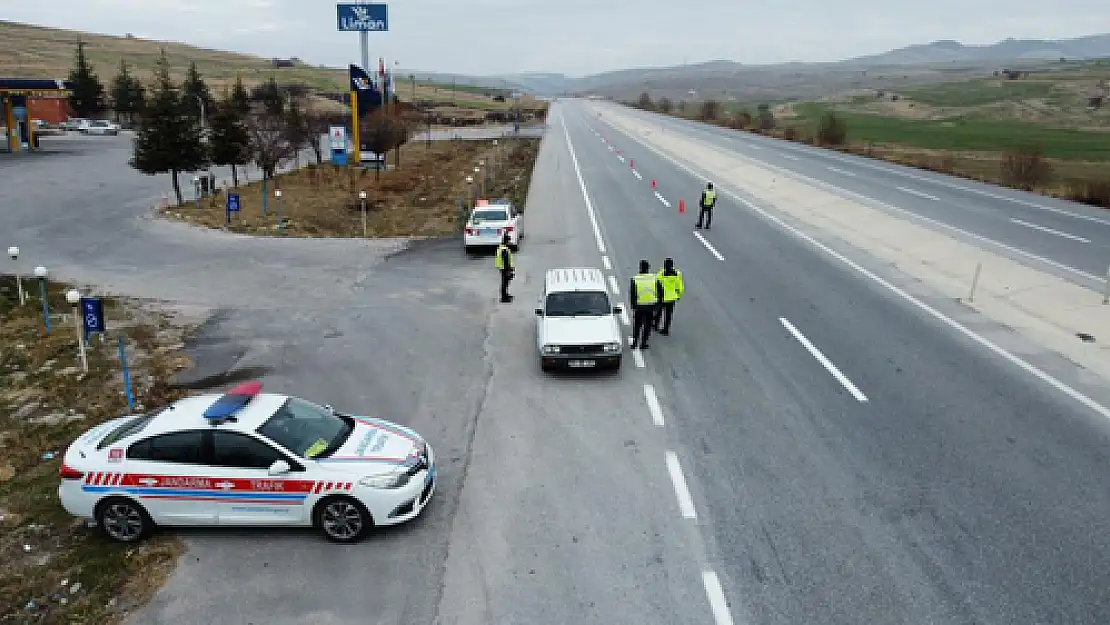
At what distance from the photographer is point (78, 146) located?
196 ft

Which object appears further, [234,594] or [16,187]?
[16,187]

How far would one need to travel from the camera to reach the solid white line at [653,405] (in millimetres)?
11172

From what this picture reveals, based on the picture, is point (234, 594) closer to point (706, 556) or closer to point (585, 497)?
point (585, 497)

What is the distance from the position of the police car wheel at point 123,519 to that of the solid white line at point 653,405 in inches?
270

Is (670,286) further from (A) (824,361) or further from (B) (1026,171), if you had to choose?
(B) (1026,171)

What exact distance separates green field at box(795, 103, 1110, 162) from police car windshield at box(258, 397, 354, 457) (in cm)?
6229

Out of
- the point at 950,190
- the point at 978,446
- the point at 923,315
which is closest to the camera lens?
the point at 978,446

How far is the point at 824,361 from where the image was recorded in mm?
13602

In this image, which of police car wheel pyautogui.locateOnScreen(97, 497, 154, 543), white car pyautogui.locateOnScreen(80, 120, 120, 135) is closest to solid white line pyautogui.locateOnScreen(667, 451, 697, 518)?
police car wheel pyautogui.locateOnScreen(97, 497, 154, 543)

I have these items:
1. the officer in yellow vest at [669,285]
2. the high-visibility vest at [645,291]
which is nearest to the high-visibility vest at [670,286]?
the officer in yellow vest at [669,285]

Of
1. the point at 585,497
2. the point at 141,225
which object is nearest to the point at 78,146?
the point at 141,225

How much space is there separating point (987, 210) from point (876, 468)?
2452 cm

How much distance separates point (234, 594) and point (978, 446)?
9680 millimetres

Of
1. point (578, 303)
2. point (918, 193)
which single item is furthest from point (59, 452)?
point (918, 193)
